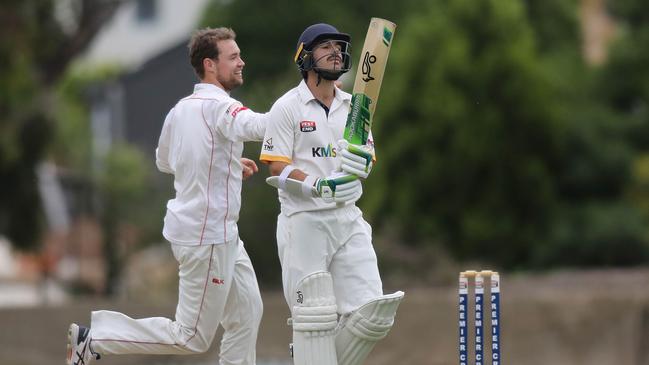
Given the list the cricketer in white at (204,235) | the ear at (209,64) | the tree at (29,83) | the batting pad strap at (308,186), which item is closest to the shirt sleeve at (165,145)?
the cricketer in white at (204,235)

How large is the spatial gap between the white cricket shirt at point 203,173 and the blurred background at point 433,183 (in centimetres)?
549

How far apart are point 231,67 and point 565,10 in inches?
887

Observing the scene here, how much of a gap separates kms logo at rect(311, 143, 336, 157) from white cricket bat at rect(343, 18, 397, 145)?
215 millimetres

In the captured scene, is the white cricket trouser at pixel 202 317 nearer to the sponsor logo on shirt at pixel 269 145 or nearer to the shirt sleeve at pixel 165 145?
the shirt sleeve at pixel 165 145

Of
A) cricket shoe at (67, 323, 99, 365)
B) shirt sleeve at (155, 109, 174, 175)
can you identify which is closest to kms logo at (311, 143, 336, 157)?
shirt sleeve at (155, 109, 174, 175)

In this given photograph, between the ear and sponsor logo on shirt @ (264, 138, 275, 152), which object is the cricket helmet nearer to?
sponsor logo on shirt @ (264, 138, 275, 152)

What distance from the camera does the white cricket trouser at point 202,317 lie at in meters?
7.27

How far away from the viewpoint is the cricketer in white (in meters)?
7.25

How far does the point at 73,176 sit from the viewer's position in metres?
26.8

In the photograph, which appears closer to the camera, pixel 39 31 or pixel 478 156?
pixel 39 31

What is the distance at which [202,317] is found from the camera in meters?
7.31

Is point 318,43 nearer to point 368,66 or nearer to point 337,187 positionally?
point 368,66

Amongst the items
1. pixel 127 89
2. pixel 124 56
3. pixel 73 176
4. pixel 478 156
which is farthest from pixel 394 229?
pixel 124 56

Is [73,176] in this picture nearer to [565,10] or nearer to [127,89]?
[565,10]
